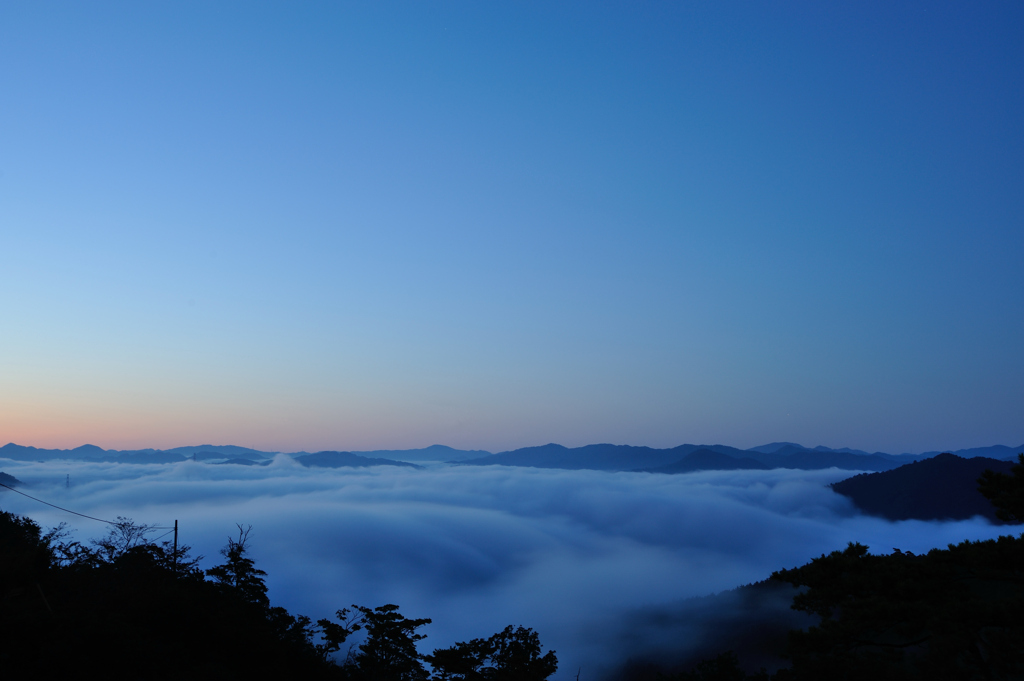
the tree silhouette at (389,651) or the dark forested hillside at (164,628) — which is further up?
the dark forested hillside at (164,628)

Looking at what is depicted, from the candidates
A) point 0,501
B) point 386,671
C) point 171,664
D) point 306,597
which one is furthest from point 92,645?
point 0,501

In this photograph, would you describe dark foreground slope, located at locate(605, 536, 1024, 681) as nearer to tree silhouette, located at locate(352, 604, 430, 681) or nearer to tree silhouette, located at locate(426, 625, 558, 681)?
tree silhouette, located at locate(426, 625, 558, 681)

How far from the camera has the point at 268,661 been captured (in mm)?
28281

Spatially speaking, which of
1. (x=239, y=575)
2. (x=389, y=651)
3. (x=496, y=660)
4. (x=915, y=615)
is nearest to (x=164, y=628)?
(x=239, y=575)

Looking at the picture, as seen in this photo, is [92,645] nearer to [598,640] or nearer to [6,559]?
[6,559]

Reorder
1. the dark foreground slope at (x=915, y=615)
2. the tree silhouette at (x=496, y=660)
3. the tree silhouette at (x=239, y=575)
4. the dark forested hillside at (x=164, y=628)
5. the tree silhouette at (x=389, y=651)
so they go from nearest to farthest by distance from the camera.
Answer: the dark foreground slope at (x=915, y=615)
the dark forested hillside at (x=164, y=628)
the tree silhouette at (x=496, y=660)
the tree silhouette at (x=389, y=651)
the tree silhouette at (x=239, y=575)

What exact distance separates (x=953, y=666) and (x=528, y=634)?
110 feet

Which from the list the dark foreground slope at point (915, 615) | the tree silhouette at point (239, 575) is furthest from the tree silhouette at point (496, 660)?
the dark foreground slope at point (915, 615)

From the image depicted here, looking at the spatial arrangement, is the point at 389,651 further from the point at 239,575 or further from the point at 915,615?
the point at 915,615

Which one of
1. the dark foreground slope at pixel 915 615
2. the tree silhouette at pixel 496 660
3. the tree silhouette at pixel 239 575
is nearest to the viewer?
the dark foreground slope at pixel 915 615

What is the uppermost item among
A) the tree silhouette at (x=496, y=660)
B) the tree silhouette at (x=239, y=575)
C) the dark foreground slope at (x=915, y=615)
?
the dark foreground slope at (x=915, y=615)

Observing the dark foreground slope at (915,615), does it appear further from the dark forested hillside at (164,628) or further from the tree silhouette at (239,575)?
the tree silhouette at (239,575)

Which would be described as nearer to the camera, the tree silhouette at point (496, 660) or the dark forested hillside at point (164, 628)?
the dark forested hillside at point (164, 628)

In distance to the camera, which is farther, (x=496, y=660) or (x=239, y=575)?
(x=239, y=575)
